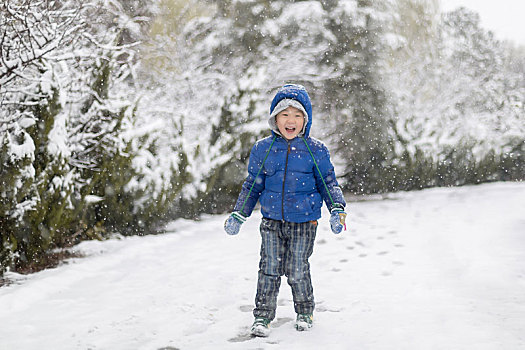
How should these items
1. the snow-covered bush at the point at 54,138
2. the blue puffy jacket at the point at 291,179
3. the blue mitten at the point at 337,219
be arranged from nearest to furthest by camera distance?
the blue mitten at the point at 337,219
the blue puffy jacket at the point at 291,179
the snow-covered bush at the point at 54,138

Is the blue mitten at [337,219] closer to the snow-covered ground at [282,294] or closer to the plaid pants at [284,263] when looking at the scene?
the plaid pants at [284,263]

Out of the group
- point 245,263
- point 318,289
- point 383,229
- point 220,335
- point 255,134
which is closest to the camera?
point 220,335

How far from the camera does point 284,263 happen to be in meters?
3.18

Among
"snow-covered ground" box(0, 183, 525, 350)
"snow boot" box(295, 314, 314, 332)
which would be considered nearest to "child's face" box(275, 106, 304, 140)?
"snow boot" box(295, 314, 314, 332)

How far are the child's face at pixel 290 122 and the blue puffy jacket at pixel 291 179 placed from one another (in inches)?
2.4

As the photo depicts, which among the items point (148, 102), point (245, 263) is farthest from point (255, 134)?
point (245, 263)

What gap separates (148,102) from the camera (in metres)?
8.62

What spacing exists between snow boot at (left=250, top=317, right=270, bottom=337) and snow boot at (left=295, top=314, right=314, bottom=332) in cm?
19

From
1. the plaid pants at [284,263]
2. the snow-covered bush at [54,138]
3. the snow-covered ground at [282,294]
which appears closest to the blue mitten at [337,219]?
the plaid pants at [284,263]

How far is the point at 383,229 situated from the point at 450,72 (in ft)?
47.5

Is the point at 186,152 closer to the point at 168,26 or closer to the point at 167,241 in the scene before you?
the point at 167,241

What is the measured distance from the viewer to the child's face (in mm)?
3135

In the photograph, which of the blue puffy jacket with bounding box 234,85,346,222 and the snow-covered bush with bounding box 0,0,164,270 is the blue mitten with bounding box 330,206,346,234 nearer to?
the blue puffy jacket with bounding box 234,85,346,222

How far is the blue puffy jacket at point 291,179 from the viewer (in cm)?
310
